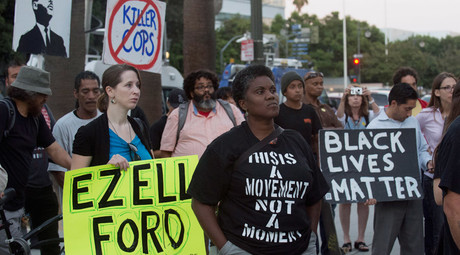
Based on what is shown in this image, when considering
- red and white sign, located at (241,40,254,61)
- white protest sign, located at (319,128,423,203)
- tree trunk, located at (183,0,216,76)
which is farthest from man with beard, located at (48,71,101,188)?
red and white sign, located at (241,40,254,61)

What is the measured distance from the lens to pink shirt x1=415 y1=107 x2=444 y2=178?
581 centimetres

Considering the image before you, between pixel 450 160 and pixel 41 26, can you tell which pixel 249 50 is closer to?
pixel 41 26

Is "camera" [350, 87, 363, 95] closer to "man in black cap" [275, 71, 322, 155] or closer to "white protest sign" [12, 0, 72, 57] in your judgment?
"man in black cap" [275, 71, 322, 155]

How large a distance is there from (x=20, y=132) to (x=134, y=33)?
7.78 ft

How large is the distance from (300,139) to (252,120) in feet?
0.94

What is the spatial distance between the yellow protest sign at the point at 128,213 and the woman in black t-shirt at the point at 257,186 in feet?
2.67

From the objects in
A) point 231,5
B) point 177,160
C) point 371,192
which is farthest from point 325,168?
point 231,5

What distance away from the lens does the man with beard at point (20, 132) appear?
4.07 m

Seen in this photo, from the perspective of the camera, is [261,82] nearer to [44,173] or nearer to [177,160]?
[177,160]

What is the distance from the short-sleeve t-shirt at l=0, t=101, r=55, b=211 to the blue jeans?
11.7 feet

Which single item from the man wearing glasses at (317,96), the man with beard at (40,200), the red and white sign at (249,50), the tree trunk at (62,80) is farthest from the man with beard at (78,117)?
the red and white sign at (249,50)

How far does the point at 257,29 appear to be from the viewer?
39.5ft

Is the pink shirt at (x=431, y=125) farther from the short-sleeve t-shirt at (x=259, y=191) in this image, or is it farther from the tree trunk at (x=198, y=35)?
the tree trunk at (x=198, y=35)

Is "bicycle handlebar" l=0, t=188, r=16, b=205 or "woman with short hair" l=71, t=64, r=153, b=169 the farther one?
"woman with short hair" l=71, t=64, r=153, b=169
